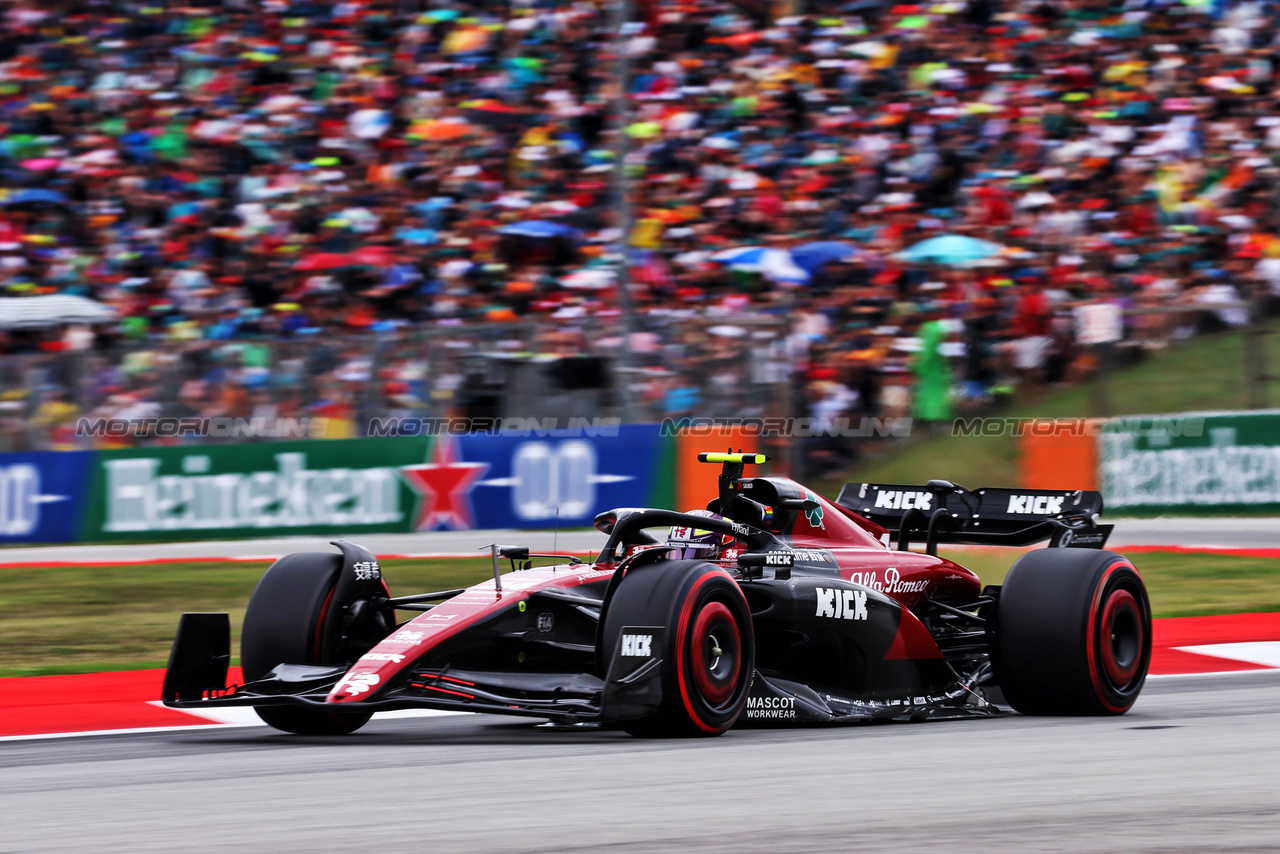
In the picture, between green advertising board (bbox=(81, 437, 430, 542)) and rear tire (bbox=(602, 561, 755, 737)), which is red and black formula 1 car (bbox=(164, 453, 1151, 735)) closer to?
rear tire (bbox=(602, 561, 755, 737))

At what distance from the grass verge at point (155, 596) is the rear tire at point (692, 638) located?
5.36m

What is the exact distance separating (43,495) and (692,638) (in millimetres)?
11362

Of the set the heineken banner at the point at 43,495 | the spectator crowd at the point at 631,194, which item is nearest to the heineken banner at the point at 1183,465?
the spectator crowd at the point at 631,194

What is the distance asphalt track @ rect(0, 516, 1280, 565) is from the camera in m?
15.5

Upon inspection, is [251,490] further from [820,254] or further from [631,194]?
[820,254]

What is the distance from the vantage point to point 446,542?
15578 millimetres

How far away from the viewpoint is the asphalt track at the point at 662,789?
4336 mm

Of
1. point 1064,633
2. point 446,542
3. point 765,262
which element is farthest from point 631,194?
point 1064,633

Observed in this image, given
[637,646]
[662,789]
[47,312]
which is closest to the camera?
[662,789]

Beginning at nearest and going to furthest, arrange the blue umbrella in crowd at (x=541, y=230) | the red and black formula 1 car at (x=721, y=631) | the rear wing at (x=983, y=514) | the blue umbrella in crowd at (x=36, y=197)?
the red and black formula 1 car at (x=721, y=631)
the rear wing at (x=983, y=514)
the blue umbrella in crowd at (x=541, y=230)
the blue umbrella in crowd at (x=36, y=197)

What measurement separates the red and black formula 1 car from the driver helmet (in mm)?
14

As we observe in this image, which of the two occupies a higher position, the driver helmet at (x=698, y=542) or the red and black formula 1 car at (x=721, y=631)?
the driver helmet at (x=698, y=542)

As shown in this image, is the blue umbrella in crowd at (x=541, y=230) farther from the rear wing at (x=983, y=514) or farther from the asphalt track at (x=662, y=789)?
the asphalt track at (x=662, y=789)

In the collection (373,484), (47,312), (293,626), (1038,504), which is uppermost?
(47,312)
